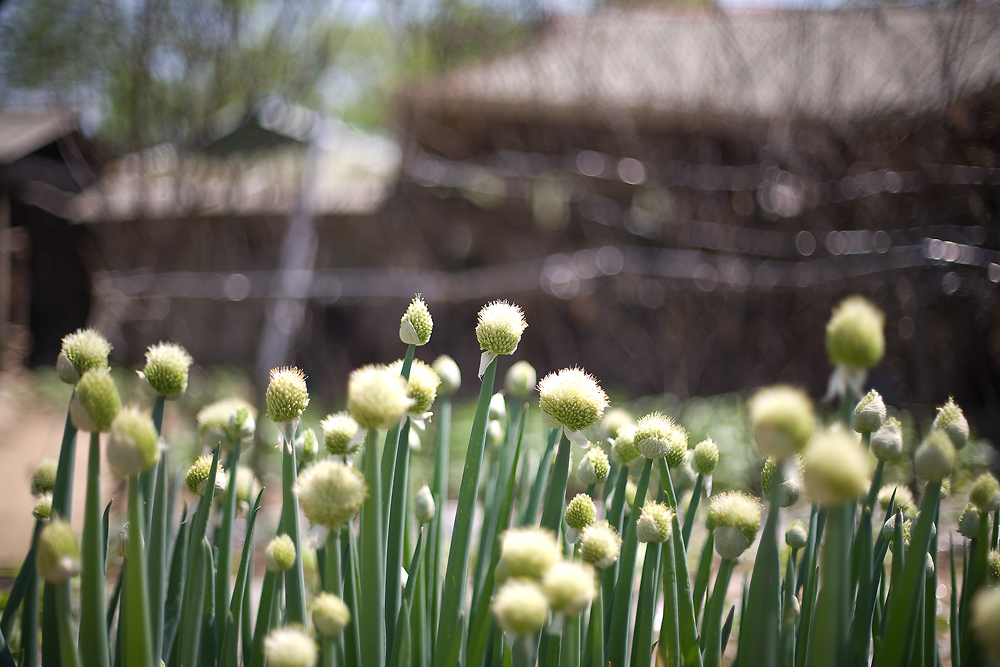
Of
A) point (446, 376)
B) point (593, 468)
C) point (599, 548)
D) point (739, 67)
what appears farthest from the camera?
point (739, 67)

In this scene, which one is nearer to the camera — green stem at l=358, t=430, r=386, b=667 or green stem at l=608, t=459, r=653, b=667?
green stem at l=358, t=430, r=386, b=667

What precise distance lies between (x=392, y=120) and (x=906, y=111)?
417 centimetres

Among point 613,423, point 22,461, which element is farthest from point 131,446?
point 22,461

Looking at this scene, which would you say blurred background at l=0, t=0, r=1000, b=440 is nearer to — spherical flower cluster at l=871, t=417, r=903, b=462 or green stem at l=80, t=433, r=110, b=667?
green stem at l=80, t=433, r=110, b=667

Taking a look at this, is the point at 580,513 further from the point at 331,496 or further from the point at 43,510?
the point at 43,510

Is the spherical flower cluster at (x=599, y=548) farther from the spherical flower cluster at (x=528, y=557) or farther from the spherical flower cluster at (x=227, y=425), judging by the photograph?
the spherical flower cluster at (x=227, y=425)

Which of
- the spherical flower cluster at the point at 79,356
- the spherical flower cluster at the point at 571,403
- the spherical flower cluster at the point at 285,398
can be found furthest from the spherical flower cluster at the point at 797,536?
the spherical flower cluster at the point at 79,356

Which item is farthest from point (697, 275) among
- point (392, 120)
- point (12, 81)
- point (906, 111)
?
point (12, 81)

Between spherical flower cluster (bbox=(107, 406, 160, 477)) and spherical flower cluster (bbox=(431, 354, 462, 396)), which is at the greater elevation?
spherical flower cluster (bbox=(431, 354, 462, 396))

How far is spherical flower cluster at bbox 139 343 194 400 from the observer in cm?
67

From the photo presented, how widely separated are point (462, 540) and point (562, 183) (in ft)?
16.1

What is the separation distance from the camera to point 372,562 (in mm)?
583

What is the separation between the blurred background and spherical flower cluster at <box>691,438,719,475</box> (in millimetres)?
2748

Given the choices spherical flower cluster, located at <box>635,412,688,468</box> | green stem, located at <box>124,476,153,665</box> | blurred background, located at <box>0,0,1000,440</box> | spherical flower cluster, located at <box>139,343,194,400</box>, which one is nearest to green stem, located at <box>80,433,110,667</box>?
green stem, located at <box>124,476,153,665</box>
